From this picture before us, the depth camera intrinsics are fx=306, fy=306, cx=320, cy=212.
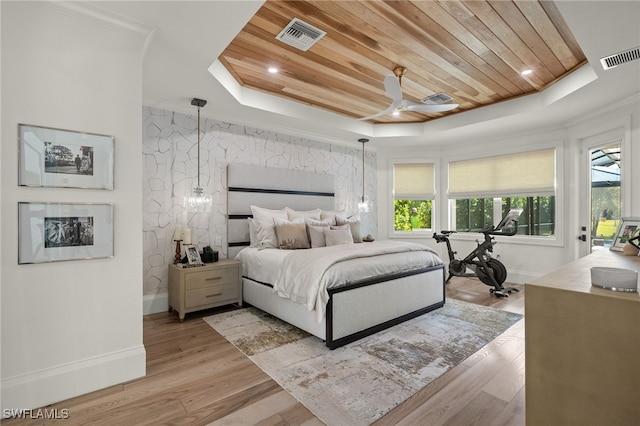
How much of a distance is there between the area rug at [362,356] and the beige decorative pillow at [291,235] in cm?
85

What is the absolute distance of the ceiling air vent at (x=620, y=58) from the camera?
8.06 feet

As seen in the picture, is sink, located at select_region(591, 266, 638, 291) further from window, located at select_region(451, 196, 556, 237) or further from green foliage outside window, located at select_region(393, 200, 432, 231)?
green foliage outside window, located at select_region(393, 200, 432, 231)

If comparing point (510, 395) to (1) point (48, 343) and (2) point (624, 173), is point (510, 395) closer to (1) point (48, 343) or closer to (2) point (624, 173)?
(1) point (48, 343)

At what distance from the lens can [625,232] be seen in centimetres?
229

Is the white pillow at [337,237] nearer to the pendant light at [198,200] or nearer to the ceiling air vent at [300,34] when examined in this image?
the pendant light at [198,200]

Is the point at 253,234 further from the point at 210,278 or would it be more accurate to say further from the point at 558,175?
the point at 558,175

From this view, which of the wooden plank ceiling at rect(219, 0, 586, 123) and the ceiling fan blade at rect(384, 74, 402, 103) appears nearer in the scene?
the wooden plank ceiling at rect(219, 0, 586, 123)

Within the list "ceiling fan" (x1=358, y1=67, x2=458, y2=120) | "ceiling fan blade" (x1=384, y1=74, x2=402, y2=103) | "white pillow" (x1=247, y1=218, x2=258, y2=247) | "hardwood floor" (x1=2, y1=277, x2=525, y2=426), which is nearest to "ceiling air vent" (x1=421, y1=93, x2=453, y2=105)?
"ceiling fan" (x1=358, y1=67, x2=458, y2=120)

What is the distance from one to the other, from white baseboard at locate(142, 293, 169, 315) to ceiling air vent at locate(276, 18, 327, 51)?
10.1 ft

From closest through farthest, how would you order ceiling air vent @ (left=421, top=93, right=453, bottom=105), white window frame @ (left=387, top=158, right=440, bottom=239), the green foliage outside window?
ceiling air vent @ (left=421, top=93, right=453, bottom=105) → white window frame @ (left=387, top=158, right=440, bottom=239) → the green foliage outside window

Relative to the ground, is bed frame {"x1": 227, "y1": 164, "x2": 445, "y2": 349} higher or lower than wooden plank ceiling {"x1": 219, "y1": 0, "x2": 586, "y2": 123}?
lower

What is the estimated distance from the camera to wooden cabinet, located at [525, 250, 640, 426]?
997mm

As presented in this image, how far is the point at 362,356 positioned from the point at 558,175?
4146 mm

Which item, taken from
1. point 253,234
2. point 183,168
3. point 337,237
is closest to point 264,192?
point 253,234
